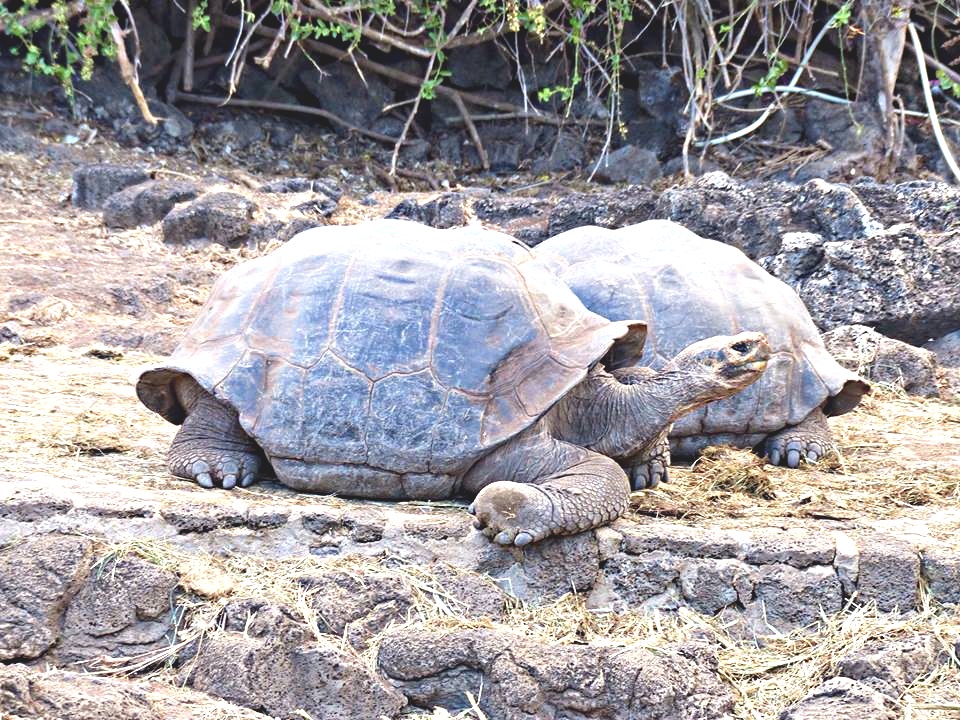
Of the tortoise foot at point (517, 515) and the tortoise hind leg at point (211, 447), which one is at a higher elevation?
the tortoise foot at point (517, 515)

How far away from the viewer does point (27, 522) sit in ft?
10.4

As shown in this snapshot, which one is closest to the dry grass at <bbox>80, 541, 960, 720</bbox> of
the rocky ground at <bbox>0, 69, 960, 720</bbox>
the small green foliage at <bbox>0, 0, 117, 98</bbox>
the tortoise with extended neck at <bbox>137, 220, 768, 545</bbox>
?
the rocky ground at <bbox>0, 69, 960, 720</bbox>

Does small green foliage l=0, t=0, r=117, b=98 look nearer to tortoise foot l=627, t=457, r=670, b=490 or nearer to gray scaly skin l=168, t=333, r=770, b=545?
gray scaly skin l=168, t=333, r=770, b=545

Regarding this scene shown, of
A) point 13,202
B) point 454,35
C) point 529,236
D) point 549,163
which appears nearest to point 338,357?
point 529,236

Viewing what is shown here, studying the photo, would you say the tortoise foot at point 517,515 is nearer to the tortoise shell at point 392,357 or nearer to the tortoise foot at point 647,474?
the tortoise shell at point 392,357

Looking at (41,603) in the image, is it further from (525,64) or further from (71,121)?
(525,64)

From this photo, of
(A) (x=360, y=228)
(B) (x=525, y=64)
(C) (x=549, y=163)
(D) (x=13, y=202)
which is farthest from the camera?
(B) (x=525, y=64)

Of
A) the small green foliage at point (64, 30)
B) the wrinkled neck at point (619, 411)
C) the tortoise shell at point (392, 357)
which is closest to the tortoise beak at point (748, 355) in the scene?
the wrinkled neck at point (619, 411)

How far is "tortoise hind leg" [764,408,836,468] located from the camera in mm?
4523

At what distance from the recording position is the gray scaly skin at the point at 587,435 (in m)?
3.38

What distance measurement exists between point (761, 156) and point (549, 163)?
1669mm

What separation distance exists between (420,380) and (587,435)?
54 cm

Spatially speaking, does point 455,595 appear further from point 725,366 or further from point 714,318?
point 714,318

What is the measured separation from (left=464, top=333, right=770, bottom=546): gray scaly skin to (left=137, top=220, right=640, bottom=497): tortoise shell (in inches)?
3.9
